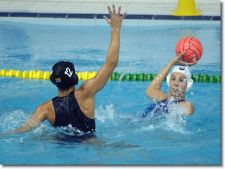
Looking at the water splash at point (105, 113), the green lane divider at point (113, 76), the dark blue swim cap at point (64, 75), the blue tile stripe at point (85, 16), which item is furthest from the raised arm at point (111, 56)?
the blue tile stripe at point (85, 16)

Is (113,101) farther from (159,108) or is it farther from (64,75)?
(64,75)

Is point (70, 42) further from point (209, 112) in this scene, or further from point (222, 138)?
point (222, 138)

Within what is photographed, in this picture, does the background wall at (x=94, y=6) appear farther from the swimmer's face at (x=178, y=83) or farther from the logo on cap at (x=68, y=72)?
the logo on cap at (x=68, y=72)

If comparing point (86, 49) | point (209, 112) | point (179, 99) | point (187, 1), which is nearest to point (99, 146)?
point (179, 99)

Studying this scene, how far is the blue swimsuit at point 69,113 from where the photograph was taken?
4.36 m

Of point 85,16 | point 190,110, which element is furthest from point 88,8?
point 190,110

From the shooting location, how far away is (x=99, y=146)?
14.9 ft

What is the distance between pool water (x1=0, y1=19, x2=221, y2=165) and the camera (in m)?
4.54

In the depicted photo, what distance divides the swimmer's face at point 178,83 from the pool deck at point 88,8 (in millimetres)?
2438

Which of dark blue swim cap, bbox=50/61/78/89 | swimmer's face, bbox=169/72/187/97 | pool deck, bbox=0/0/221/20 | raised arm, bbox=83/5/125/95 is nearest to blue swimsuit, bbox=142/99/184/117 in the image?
swimmer's face, bbox=169/72/187/97

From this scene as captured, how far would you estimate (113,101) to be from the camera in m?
5.68

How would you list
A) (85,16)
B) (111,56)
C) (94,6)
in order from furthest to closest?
1. (85,16)
2. (94,6)
3. (111,56)

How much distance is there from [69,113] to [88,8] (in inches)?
137

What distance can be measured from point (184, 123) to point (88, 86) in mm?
1086
